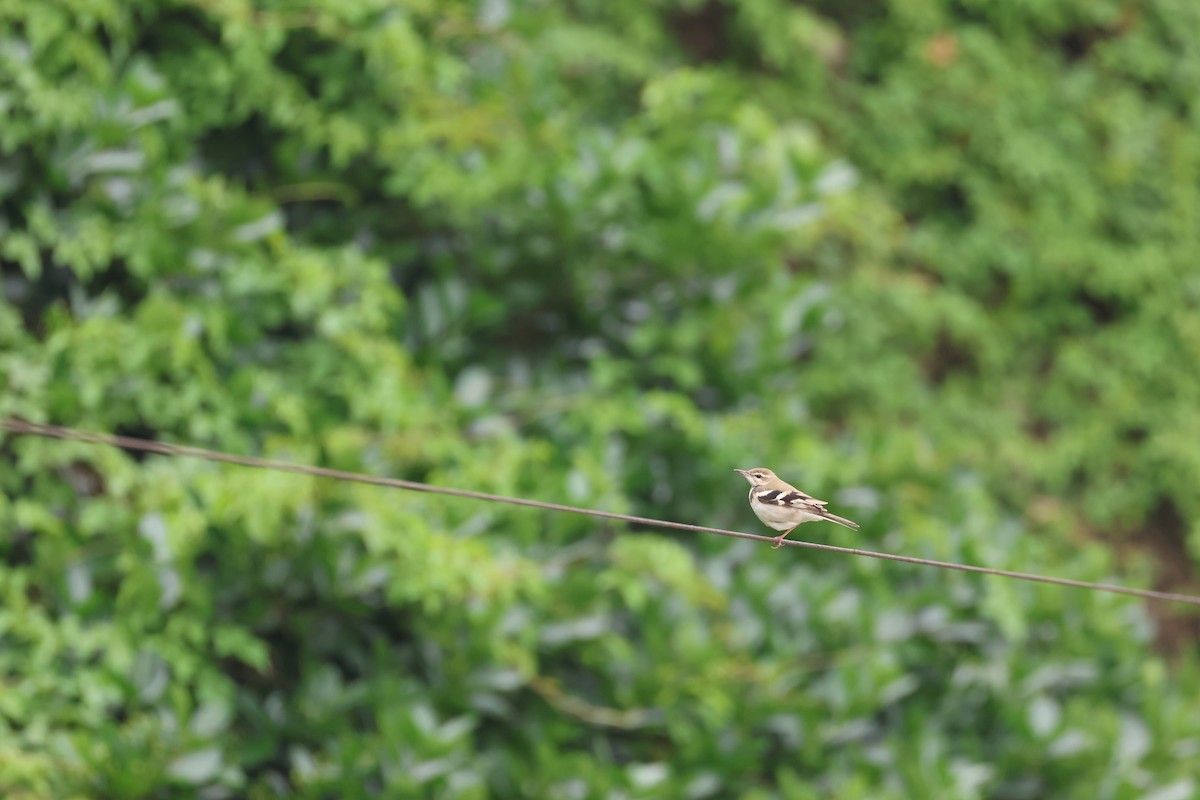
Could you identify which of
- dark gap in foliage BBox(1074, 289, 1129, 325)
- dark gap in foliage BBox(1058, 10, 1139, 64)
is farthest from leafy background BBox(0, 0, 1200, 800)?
dark gap in foliage BBox(1058, 10, 1139, 64)

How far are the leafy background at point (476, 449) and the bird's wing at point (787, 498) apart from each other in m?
0.53

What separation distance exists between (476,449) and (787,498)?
6.82 ft

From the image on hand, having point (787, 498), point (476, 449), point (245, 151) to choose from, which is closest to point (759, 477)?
point (787, 498)

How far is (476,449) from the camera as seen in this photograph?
495cm

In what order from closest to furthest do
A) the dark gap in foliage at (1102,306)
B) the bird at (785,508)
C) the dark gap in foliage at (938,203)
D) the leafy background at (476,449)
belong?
1. the bird at (785,508)
2. the leafy background at (476,449)
3. the dark gap in foliage at (938,203)
4. the dark gap in foliage at (1102,306)

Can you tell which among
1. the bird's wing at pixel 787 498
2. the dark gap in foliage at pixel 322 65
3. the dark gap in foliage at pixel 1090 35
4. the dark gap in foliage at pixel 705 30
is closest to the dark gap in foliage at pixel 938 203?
the dark gap in foliage at pixel 1090 35

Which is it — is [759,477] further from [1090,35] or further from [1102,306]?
[1090,35]

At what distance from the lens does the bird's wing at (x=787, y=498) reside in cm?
302

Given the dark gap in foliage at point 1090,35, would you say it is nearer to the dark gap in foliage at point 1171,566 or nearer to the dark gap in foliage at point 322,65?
the dark gap in foliage at point 1171,566

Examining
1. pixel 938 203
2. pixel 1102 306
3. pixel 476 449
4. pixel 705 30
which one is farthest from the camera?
pixel 1102 306

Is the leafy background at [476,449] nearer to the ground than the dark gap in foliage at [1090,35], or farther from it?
nearer to the ground

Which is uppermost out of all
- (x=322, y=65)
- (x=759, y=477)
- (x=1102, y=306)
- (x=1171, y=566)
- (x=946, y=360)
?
(x=322, y=65)

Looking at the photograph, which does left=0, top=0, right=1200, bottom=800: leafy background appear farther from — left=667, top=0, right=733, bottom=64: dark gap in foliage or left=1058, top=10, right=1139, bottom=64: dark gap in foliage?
left=1058, top=10, right=1139, bottom=64: dark gap in foliage

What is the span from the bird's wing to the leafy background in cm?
53
